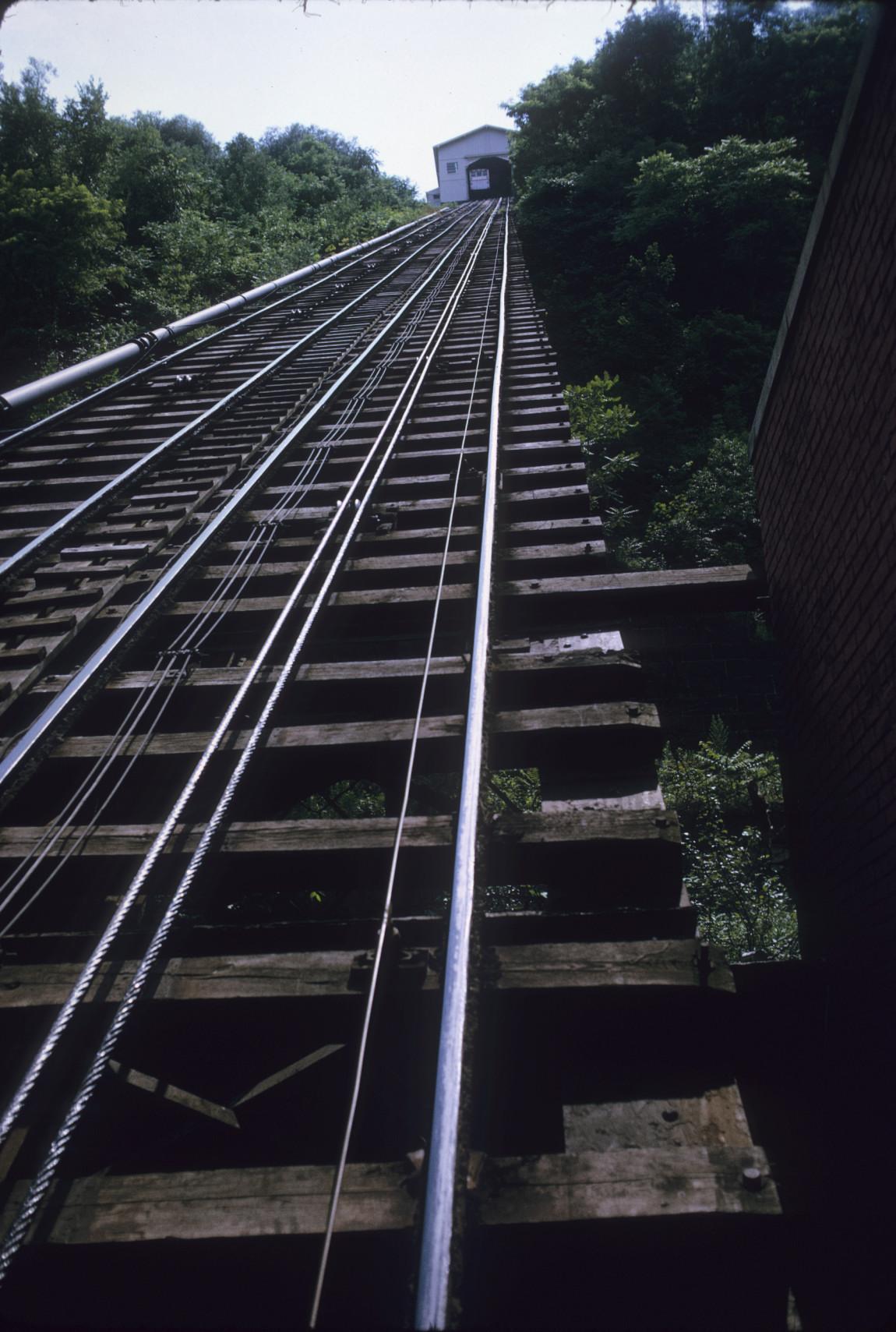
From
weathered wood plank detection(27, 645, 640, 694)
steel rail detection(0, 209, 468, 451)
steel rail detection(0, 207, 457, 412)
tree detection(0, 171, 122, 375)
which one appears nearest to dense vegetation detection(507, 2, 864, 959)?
weathered wood plank detection(27, 645, 640, 694)

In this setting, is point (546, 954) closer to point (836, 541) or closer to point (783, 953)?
point (836, 541)

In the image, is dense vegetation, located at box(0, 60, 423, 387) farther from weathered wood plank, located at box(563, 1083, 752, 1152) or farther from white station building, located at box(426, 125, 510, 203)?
white station building, located at box(426, 125, 510, 203)

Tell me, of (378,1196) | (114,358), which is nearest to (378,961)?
(378,1196)

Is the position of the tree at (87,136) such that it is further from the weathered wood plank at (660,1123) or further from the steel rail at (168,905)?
the weathered wood plank at (660,1123)

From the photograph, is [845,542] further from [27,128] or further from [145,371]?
[27,128]

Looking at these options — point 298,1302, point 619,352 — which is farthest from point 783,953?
point 619,352

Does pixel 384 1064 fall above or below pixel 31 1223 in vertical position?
below

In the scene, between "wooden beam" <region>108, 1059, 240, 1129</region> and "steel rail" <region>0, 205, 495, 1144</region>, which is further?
"wooden beam" <region>108, 1059, 240, 1129</region>

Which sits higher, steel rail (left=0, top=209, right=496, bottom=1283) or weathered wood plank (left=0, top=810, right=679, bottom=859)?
steel rail (left=0, top=209, right=496, bottom=1283)
